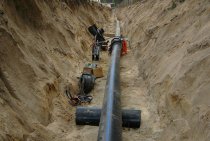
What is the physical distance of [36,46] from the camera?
10742 mm

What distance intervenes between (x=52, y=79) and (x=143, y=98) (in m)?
2.63

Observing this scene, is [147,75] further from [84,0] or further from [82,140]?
[84,0]

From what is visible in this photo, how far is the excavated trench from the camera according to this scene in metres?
7.19

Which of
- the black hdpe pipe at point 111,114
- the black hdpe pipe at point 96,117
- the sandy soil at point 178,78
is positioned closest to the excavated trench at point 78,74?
the sandy soil at point 178,78

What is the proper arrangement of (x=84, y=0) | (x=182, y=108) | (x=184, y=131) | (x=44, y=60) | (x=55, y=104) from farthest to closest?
(x=84, y=0) < (x=44, y=60) < (x=55, y=104) < (x=182, y=108) < (x=184, y=131)

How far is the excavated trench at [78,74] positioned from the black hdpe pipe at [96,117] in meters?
0.15

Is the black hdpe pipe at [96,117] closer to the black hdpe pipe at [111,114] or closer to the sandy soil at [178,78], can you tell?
the sandy soil at [178,78]

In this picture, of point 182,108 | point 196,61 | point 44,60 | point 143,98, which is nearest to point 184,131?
point 182,108

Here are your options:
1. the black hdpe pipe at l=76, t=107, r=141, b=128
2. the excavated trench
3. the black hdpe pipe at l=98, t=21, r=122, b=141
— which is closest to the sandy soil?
the excavated trench

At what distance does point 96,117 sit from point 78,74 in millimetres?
4120

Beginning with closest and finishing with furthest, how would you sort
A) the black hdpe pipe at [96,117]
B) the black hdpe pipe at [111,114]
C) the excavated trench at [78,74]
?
the black hdpe pipe at [111,114] → the excavated trench at [78,74] → the black hdpe pipe at [96,117]

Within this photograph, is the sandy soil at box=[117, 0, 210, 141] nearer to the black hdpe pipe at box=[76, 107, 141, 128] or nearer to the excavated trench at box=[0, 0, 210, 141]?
Result: the excavated trench at box=[0, 0, 210, 141]

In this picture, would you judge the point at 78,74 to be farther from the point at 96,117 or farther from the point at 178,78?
the point at 178,78

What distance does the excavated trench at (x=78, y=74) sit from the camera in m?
7.19
